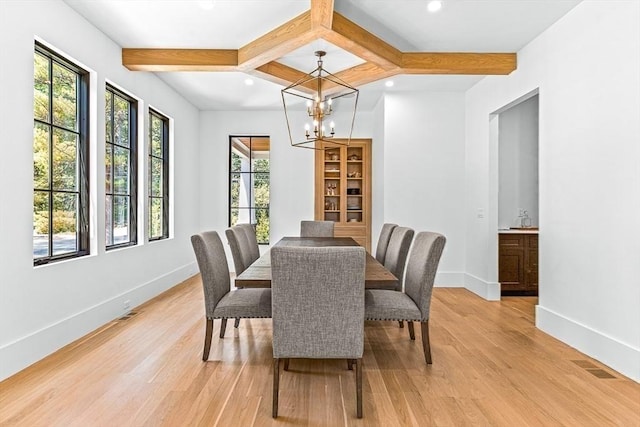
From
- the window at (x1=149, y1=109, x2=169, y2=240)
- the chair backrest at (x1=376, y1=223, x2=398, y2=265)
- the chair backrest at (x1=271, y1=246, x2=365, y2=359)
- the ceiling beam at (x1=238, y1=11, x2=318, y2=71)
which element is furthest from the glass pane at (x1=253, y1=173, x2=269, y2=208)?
the chair backrest at (x1=271, y1=246, x2=365, y2=359)

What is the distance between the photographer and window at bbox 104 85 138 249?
4047 millimetres

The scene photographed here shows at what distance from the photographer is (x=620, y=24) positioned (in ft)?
9.23

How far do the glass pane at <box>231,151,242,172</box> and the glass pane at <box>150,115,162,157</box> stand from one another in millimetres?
1637

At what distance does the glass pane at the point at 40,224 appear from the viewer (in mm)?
2963

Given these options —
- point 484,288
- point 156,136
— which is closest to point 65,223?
point 156,136

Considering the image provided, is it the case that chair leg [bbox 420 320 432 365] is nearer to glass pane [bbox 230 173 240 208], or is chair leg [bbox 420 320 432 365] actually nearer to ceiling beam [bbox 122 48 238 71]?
ceiling beam [bbox 122 48 238 71]

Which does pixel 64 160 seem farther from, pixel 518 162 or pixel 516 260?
pixel 518 162

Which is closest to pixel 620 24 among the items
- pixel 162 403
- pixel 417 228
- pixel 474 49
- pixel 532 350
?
A: pixel 474 49

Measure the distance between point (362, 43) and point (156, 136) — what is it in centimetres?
319

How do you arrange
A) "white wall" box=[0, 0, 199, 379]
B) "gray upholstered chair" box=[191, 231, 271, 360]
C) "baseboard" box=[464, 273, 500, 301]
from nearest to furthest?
"white wall" box=[0, 0, 199, 379]
"gray upholstered chair" box=[191, 231, 271, 360]
"baseboard" box=[464, 273, 500, 301]

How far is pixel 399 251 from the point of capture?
10.9 feet

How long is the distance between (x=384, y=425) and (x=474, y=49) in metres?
3.77

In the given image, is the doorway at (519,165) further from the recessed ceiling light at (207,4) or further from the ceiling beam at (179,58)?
the recessed ceiling light at (207,4)

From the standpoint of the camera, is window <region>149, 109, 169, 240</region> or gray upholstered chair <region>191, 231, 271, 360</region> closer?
gray upholstered chair <region>191, 231, 271, 360</region>
